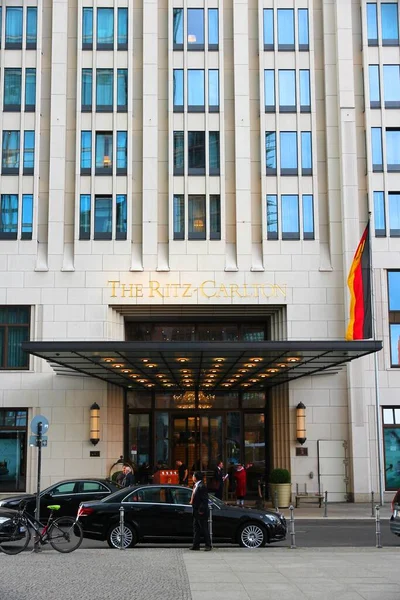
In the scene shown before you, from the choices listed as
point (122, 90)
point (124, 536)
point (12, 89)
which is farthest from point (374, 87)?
point (124, 536)

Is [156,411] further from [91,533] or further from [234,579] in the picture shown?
[234,579]

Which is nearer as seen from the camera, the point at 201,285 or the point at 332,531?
the point at 332,531

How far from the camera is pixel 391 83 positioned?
35.3m

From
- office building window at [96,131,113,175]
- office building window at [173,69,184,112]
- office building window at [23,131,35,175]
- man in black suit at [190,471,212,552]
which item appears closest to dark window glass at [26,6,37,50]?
office building window at [23,131,35,175]

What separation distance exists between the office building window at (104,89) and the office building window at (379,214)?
38.0 ft

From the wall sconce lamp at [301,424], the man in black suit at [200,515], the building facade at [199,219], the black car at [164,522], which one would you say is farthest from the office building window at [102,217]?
the man in black suit at [200,515]

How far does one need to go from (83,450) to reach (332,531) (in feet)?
41.2

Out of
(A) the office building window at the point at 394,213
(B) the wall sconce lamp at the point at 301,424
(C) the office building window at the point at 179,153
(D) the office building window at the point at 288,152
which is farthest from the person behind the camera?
(D) the office building window at the point at 288,152

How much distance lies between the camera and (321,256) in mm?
34062

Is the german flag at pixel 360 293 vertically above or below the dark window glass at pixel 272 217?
below

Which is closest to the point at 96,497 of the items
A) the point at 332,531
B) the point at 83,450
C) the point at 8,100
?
the point at 332,531

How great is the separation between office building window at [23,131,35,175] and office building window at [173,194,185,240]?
608cm

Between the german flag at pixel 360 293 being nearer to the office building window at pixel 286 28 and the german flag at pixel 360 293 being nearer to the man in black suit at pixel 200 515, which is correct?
the office building window at pixel 286 28

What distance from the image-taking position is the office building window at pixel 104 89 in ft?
115
